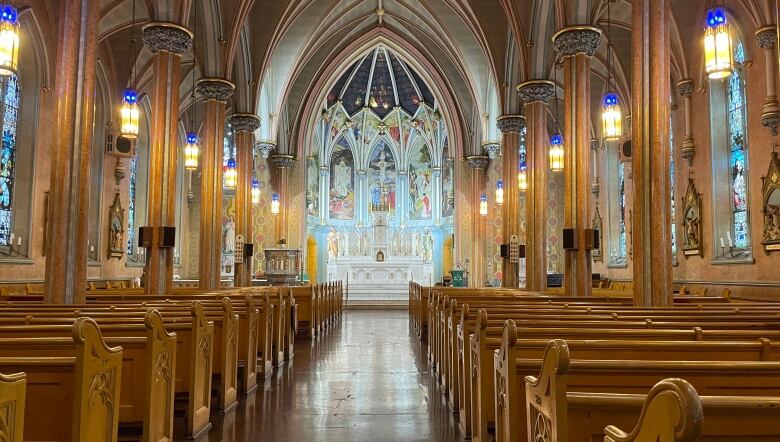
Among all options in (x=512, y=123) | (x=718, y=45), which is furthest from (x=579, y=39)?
(x=512, y=123)

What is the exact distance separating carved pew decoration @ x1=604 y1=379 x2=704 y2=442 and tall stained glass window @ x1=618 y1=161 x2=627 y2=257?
25.1m

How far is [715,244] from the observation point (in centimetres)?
1761

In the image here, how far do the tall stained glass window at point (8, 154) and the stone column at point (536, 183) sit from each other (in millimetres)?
14695

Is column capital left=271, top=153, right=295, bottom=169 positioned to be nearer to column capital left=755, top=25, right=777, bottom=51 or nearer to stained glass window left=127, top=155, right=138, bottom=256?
stained glass window left=127, top=155, right=138, bottom=256

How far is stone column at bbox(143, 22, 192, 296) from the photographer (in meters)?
13.8

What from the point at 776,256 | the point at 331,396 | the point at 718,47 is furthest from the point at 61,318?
the point at 776,256

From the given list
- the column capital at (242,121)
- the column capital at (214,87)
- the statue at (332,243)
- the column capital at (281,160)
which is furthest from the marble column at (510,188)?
the statue at (332,243)

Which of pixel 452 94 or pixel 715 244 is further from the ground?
pixel 452 94

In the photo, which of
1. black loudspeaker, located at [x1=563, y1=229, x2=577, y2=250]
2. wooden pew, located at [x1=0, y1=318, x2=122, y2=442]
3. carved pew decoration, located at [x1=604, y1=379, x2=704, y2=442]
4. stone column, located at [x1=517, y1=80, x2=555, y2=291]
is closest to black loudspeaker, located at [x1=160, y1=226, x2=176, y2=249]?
black loudspeaker, located at [x1=563, y1=229, x2=577, y2=250]

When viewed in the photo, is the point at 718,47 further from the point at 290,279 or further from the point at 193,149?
the point at 290,279

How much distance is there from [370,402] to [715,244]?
46.2ft

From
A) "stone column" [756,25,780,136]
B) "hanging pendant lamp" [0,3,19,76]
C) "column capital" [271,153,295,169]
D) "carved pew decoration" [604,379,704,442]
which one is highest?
"column capital" [271,153,295,169]

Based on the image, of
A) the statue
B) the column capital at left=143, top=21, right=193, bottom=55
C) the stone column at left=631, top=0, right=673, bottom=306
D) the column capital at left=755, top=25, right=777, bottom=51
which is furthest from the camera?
the statue

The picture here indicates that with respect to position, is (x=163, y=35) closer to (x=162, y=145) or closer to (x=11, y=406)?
(x=162, y=145)
